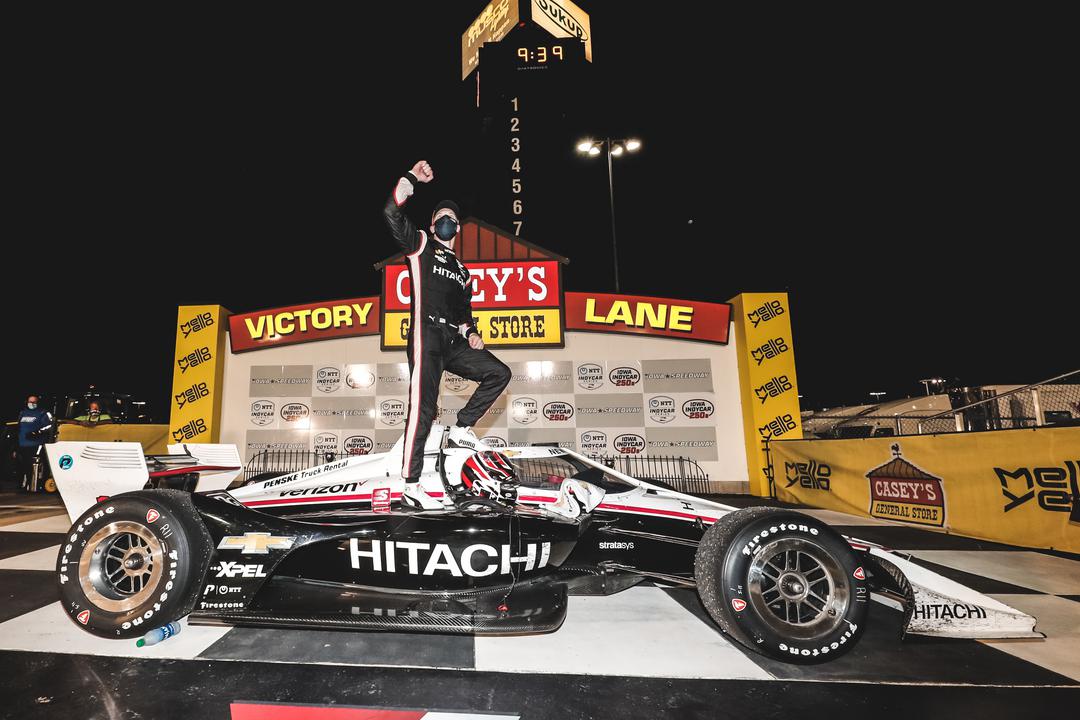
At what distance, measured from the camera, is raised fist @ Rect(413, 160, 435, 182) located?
248 cm

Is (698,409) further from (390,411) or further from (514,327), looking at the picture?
(390,411)

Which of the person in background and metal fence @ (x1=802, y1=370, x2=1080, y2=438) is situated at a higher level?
the person in background

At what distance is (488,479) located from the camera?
8.66 feet

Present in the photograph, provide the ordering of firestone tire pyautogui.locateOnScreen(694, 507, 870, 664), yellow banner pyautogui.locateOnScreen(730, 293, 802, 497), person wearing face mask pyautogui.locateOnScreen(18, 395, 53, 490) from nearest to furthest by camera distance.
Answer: firestone tire pyautogui.locateOnScreen(694, 507, 870, 664), person wearing face mask pyautogui.locateOnScreen(18, 395, 53, 490), yellow banner pyautogui.locateOnScreen(730, 293, 802, 497)

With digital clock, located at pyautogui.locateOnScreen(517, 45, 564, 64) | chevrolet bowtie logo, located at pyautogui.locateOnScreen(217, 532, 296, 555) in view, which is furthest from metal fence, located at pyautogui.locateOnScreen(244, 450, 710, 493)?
digital clock, located at pyautogui.locateOnScreen(517, 45, 564, 64)

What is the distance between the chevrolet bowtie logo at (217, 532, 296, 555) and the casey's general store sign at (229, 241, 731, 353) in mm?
6896

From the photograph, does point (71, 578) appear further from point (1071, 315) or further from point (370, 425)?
point (1071, 315)

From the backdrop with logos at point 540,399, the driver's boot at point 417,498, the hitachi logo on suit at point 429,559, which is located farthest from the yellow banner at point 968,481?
the driver's boot at point 417,498

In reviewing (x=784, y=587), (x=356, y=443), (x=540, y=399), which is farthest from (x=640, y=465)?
(x=784, y=587)

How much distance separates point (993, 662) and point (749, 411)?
7.03 meters

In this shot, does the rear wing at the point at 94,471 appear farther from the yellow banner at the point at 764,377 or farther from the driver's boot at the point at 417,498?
the yellow banner at the point at 764,377

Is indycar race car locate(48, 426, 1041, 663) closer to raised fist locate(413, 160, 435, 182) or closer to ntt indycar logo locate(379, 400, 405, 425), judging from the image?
raised fist locate(413, 160, 435, 182)

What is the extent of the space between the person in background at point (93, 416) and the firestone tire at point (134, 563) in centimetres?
943

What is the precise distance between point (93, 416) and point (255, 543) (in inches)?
412
